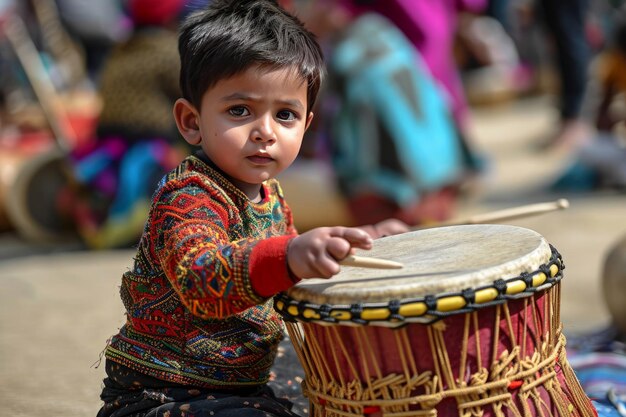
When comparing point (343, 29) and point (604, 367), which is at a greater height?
point (343, 29)

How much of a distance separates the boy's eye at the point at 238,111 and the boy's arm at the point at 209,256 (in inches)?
5.9

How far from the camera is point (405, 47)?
A: 478 centimetres

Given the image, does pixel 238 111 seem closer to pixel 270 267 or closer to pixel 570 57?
pixel 270 267

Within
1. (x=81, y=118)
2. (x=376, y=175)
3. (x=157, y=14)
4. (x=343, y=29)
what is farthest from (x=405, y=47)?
(x=81, y=118)

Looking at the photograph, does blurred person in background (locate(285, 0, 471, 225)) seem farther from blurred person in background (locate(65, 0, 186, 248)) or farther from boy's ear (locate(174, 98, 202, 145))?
boy's ear (locate(174, 98, 202, 145))

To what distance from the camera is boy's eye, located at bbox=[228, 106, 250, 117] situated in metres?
1.72

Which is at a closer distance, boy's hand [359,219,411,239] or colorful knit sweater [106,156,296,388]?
colorful knit sweater [106,156,296,388]

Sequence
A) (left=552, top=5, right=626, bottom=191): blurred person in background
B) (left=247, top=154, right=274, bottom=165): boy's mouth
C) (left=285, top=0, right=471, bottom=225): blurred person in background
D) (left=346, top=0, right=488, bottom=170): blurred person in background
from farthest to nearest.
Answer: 1. (left=552, top=5, right=626, bottom=191): blurred person in background
2. (left=346, top=0, right=488, bottom=170): blurred person in background
3. (left=285, top=0, right=471, bottom=225): blurred person in background
4. (left=247, top=154, right=274, bottom=165): boy's mouth

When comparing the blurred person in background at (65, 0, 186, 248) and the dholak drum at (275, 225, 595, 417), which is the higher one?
the blurred person in background at (65, 0, 186, 248)

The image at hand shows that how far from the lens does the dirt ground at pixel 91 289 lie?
2865mm

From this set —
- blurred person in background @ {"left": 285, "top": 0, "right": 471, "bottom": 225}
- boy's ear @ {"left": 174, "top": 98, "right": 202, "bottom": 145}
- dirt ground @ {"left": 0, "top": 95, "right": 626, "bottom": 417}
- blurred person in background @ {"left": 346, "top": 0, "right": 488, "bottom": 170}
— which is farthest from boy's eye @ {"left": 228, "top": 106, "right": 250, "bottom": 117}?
blurred person in background @ {"left": 346, "top": 0, "right": 488, "bottom": 170}

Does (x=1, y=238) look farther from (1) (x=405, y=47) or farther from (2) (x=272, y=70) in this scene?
(2) (x=272, y=70)

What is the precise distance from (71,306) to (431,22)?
253 cm

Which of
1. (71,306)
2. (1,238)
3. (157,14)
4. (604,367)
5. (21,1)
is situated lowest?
(604,367)
